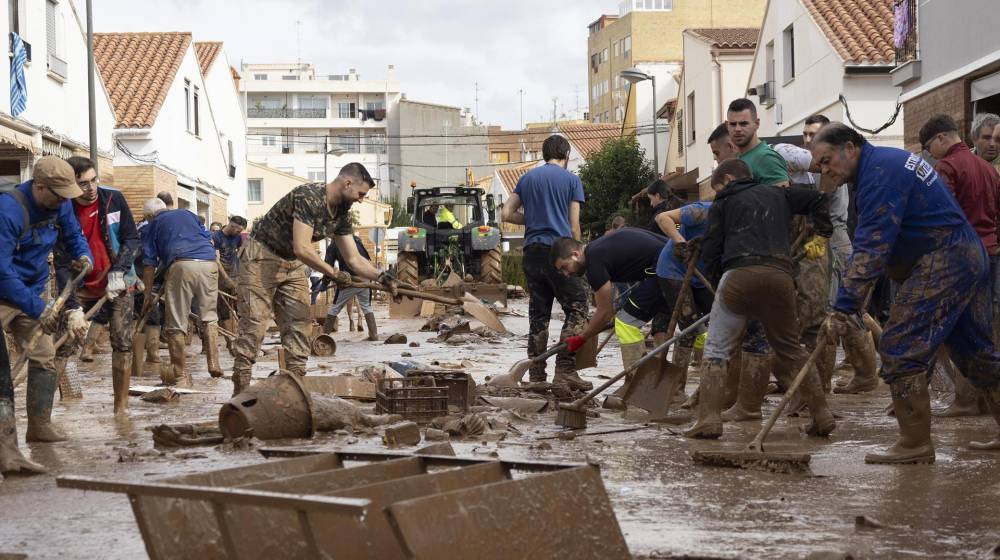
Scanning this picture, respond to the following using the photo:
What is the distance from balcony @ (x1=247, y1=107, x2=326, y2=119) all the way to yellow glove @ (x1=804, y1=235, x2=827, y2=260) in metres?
88.1

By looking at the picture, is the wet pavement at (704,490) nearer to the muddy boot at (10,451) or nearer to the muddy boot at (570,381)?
the muddy boot at (10,451)

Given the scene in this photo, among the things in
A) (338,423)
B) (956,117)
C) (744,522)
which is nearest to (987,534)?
(744,522)

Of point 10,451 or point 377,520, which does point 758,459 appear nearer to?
point 377,520

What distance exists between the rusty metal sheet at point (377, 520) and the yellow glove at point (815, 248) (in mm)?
4850

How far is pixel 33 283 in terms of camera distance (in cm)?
726

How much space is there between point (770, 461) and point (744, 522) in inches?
50.8

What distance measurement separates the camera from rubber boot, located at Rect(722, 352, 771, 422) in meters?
7.78

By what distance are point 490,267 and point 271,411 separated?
64.4 feet

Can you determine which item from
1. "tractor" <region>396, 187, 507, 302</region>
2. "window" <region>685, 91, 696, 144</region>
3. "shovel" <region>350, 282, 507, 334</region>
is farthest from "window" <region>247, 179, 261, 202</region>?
"shovel" <region>350, 282, 507, 334</region>

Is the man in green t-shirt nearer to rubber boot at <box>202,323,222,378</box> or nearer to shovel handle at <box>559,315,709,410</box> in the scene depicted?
shovel handle at <box>559,315,709,410</box>

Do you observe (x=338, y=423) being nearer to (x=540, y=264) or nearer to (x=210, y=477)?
(x=540, y=264)

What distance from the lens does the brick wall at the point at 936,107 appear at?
16016 millimetres

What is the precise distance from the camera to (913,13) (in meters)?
18.0

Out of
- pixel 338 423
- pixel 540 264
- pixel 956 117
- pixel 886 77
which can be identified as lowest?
pixel 338 423
